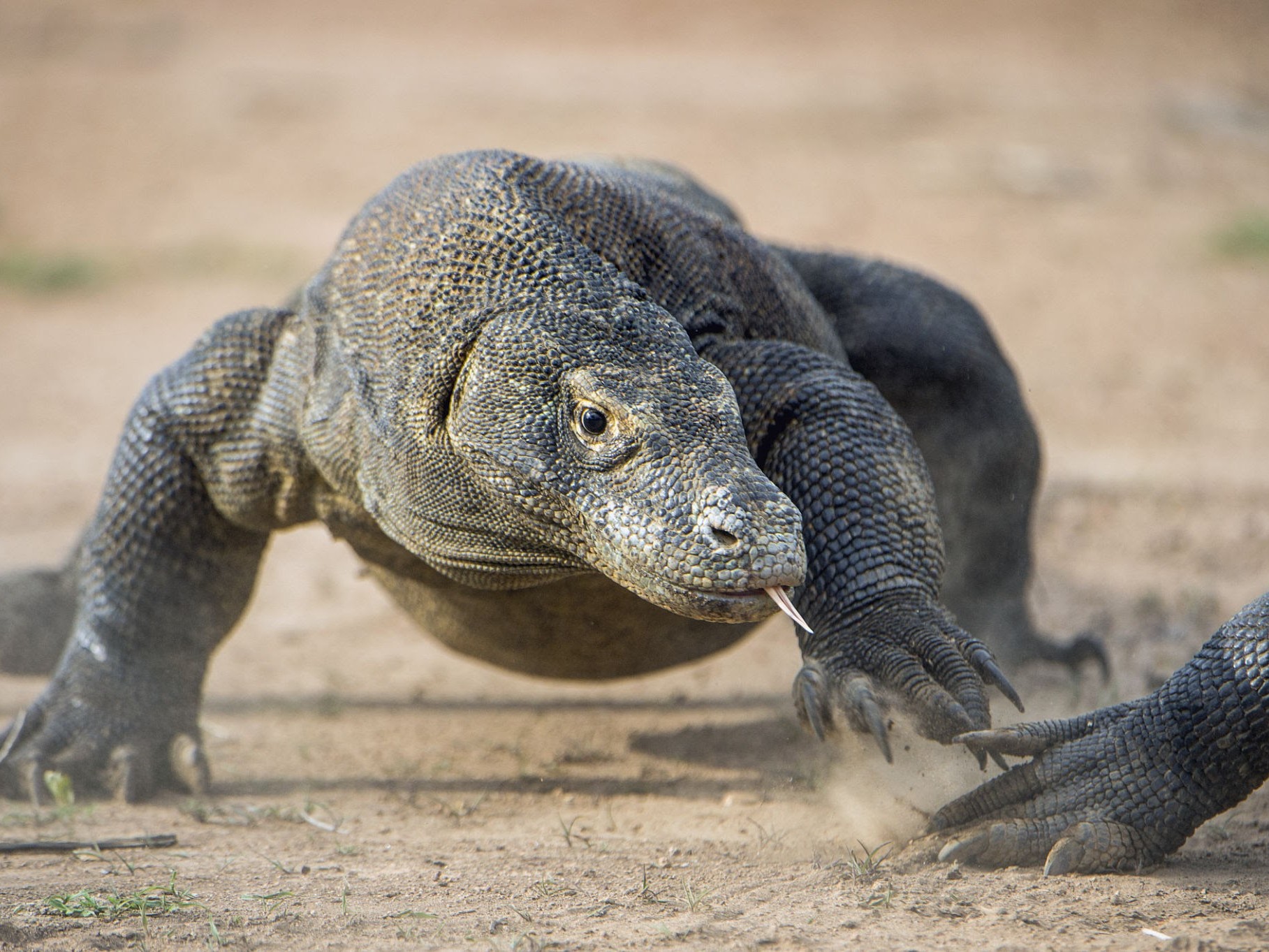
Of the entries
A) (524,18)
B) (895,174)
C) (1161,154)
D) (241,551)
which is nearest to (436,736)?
(241,551)

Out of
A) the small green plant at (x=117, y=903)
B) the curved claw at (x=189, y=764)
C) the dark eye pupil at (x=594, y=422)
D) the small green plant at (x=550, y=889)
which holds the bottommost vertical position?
the curved claw at (x=189, y=764)

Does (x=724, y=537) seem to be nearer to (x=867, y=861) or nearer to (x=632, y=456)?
(x=632, y=456)

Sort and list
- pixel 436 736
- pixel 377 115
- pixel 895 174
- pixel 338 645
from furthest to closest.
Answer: pixel 377 115 → pixel 895 174 → pixel 338 645 → pixel 436 736

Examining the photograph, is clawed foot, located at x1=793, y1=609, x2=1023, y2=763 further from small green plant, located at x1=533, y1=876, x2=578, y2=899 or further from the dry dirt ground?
small green plant, located at x1=533, y1=876, x2=578, y2=899

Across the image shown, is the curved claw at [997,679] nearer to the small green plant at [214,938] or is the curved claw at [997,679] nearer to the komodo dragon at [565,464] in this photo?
the komodo dragon at [565,464]

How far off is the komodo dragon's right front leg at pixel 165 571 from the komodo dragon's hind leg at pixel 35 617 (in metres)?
0.63

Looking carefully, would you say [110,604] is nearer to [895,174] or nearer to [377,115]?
[895,174]

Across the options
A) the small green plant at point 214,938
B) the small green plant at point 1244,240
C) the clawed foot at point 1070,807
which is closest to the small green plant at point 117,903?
the small green plant at point 214,938

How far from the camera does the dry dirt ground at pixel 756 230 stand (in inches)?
102

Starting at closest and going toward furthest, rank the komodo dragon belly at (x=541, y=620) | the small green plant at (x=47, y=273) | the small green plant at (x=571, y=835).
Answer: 1. the small green plant at (x=571, y=835)
2. the komodo dragon belly at (x=541, y=620)
3. the small green plant at (x=47, y=273)

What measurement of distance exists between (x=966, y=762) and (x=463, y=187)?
163 cm

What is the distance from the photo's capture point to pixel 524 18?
18.9 metres

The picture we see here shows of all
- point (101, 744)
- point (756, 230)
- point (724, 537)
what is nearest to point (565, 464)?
point (724, 537)

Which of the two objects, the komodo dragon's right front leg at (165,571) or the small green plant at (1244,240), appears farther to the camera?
the small green plant at (1244,240)
